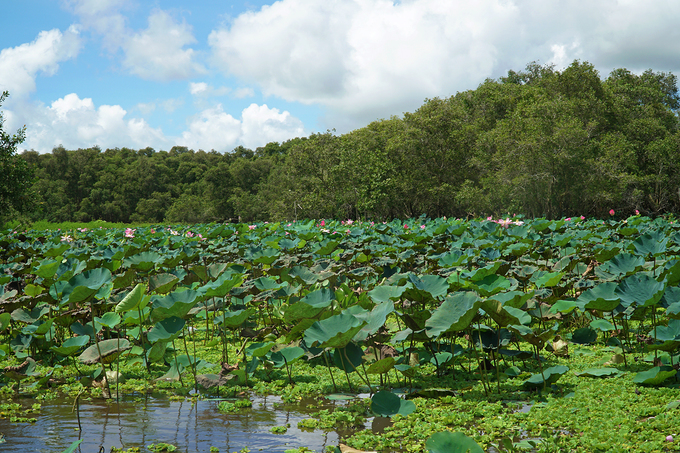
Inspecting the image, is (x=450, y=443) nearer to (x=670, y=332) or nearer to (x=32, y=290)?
(x=670, y=332)

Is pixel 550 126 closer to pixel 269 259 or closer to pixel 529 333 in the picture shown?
pixel 269 259

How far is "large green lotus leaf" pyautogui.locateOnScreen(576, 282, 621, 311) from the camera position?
2861 mm

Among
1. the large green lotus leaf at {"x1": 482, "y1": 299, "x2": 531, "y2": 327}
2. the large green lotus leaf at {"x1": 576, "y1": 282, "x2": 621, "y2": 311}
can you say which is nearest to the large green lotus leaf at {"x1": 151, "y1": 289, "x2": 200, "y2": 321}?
the large green lotus leaf at {"x1": 482, "y1": 299, "x2": 531, "y2": 327}

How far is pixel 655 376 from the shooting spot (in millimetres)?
2660

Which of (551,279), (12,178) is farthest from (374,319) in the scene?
(12,178)

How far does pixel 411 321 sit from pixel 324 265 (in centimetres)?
243

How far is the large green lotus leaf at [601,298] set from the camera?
113 inches

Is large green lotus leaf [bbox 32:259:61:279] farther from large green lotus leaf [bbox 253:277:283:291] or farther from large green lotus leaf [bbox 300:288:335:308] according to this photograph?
large green lotus leaf [bbox 300:288:335:308]

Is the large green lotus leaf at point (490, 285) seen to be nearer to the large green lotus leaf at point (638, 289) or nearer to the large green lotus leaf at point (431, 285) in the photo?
the large green lotus leaf at point (431, 285)

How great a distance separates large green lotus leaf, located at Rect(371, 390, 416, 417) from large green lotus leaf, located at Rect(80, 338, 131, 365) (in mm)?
1884

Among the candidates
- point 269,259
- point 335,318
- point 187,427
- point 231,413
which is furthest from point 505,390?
point 269,259

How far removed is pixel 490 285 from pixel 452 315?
73cm

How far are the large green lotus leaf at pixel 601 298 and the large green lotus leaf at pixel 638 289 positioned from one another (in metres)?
0.04

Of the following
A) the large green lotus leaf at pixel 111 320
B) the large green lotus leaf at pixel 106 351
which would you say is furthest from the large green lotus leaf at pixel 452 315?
the large green lotus leaf at pixel 111 320
